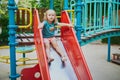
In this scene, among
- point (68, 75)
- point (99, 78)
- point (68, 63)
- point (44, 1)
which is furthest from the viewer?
point (44, 1)

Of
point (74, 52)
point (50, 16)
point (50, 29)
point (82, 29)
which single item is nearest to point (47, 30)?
point (50, 29)

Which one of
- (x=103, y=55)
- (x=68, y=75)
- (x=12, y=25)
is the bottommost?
(x=103, y=55)

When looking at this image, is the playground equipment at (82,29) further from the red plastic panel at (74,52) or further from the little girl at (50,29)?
the little girl at (50,29)

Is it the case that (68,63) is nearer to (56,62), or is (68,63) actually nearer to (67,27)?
(56,62)

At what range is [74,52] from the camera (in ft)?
16.6

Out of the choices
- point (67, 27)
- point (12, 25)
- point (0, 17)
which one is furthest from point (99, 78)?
point (0, 17)

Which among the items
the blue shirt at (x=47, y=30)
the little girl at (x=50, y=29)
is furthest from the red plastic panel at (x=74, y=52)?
the blue shirt at (x=47, y=30)

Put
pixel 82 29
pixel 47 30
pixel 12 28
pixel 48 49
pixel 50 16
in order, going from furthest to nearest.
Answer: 1. pixel 82 29
2. pixel 47 30
3. pixel 50 16
4. pixel 48 49
5. pixel 12 28

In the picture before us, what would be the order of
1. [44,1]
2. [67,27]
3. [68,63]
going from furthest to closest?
[44,1]
[67,27]
[68,63]

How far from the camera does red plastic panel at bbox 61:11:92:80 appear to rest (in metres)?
4.58

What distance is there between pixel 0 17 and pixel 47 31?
898 cm

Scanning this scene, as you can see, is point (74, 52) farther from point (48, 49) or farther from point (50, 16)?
point (50, 16)

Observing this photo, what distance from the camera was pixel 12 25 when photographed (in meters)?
4.95

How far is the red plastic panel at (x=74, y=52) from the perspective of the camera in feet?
15.0
